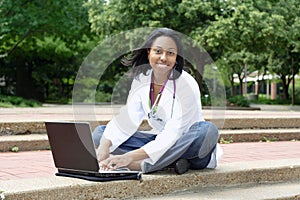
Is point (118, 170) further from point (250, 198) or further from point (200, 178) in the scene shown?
point (250, 198)

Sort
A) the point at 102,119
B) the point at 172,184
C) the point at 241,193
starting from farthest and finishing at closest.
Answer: the point at 102,119 → the point at 241,193 → the point at 172,184

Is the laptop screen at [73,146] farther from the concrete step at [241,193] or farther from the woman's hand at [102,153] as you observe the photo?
the concrete step at [241,193]

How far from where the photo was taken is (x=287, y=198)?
364 cm

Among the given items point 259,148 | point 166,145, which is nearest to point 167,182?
point 166,145

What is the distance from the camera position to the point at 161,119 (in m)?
3.59

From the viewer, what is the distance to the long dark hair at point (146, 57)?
137 inches

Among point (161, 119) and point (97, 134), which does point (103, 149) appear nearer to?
point (97, 134)

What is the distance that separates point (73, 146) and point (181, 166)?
2.69ft

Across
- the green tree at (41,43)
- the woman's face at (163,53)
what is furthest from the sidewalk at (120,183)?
the green tree at (41,43)

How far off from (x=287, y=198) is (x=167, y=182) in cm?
91

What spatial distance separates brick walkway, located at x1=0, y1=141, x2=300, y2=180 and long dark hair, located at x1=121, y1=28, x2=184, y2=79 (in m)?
1.00

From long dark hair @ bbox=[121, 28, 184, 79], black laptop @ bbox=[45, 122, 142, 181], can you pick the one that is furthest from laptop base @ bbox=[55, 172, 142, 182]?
long dark hair @ bbox=[121, 28, 184, 79]

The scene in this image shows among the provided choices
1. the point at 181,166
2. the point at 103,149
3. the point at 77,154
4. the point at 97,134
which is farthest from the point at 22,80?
the point at 77,154

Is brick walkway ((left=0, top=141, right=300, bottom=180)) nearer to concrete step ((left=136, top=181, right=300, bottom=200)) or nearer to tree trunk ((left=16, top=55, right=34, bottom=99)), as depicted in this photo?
concrete step ((left=136, top=181, right=300, bottom=200))
